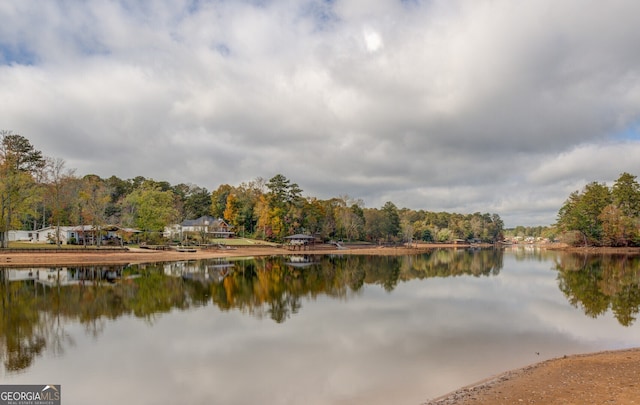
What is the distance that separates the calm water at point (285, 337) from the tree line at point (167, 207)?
26.1 meters

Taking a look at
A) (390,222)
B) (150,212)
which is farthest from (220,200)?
(390,222)

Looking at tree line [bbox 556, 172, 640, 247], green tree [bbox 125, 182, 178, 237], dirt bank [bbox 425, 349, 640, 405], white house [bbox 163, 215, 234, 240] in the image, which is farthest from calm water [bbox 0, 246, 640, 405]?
tree line [bbox 556, 172, 640, 247]

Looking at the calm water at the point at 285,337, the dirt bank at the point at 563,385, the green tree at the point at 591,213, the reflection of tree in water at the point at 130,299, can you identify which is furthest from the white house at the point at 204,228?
the green tree at the point at 591,213

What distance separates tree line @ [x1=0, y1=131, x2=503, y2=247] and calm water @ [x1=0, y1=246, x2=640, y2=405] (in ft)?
85.8

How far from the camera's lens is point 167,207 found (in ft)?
230

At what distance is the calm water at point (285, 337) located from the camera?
9961mm

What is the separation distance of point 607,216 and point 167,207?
91.9 meters

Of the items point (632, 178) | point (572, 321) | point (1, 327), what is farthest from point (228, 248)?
point (632, 178)

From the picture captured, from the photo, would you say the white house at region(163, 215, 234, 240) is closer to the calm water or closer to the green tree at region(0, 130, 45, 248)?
the green tree at region(0, 130, 45, 248)

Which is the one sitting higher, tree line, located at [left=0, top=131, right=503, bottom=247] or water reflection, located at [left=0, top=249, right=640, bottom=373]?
tree line, located at [left=0, top=131, right=503, bottom=247]

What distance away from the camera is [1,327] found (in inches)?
604

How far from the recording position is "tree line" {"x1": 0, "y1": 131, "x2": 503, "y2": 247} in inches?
1918

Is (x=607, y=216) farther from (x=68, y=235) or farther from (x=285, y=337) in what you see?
(x=68, y=235)

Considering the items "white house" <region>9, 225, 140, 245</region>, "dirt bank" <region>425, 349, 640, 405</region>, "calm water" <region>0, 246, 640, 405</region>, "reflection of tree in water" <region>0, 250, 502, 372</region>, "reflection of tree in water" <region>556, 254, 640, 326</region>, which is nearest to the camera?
"dirt bank" <region>425, 349, 640, 405</region>
